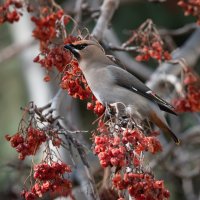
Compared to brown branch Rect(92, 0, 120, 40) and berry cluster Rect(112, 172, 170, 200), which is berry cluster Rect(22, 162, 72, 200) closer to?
berry cluster Rect(112, 172, 170, 200)

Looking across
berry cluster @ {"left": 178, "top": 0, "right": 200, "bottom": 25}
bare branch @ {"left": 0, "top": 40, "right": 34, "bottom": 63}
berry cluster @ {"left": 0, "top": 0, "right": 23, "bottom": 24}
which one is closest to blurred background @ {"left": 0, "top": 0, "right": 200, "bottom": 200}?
bare branch @ {"left": 0, "top": 40, "right": 34, "bottom": 63}

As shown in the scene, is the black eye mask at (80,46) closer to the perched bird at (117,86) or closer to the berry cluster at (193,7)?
the perched bird at (117,86)

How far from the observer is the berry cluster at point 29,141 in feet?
11.7

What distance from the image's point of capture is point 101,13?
5.01 meters

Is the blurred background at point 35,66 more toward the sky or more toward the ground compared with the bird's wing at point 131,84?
more toward the ground

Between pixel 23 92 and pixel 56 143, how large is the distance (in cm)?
752

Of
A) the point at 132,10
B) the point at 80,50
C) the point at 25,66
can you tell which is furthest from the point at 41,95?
the point at 80,50

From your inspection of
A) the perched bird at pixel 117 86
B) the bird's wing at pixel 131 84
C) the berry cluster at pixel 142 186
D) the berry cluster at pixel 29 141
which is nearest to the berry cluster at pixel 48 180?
the berry cluster at pixel 29 141

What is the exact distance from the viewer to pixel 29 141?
3582 millimetres

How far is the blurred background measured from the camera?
7.73 metres

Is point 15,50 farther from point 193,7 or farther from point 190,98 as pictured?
point 190,98

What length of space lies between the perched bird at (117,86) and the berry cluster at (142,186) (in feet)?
3.53

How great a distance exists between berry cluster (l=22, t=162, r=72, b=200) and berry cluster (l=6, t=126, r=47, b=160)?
143 millimetres

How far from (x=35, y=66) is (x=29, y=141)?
14.9 ft
